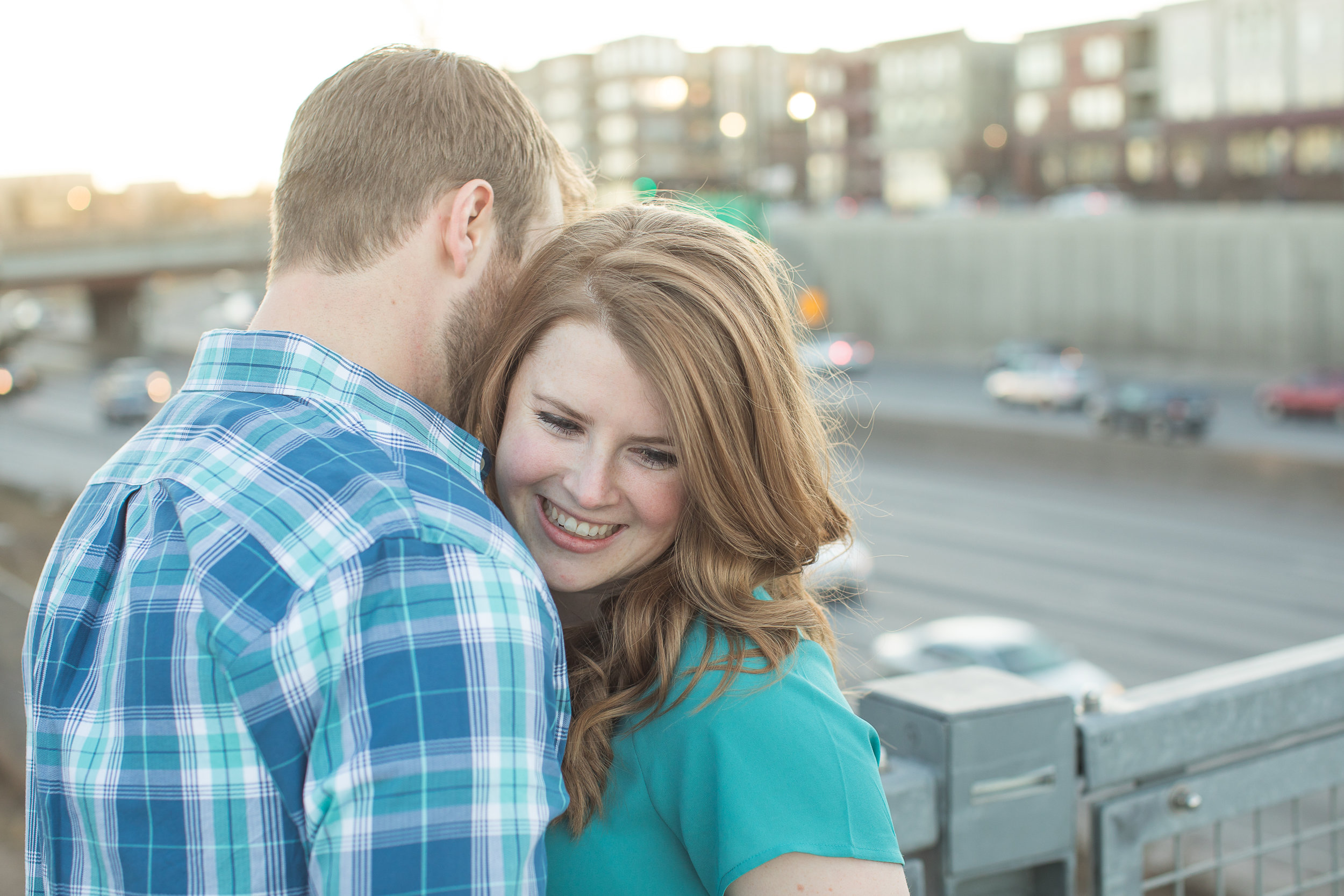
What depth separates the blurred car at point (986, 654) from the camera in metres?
12.3

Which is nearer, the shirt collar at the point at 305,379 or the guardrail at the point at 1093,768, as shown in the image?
the shirt collar at the point at 305,379

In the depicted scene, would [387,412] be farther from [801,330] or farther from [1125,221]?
[1125,221]

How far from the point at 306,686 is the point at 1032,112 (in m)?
64.0

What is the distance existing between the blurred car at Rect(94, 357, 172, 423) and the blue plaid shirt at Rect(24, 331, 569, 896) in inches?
1430

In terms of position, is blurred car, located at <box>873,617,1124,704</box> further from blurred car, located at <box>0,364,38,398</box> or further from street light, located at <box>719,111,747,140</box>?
blurred car, located at <box>0,364,38,398</box>

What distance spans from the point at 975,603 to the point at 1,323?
27.0 metres

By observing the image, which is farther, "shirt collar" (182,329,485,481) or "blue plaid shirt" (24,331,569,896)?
"shirt collar" (182,329,485,481)

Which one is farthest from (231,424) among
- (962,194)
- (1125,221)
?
(962,194)

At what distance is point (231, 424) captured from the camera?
1423 mm

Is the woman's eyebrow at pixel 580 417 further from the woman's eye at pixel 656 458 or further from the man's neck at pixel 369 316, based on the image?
the man's neck at pixel 369 316

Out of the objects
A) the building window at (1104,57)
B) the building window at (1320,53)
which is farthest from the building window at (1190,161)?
the building window at (1104,57)

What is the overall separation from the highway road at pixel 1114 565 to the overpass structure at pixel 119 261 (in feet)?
87.5

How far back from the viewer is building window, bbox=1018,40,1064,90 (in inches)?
2328

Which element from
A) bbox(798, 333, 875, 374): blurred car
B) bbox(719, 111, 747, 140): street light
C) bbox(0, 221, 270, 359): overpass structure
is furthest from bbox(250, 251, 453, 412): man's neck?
bbox(0, 221, 270, 359): overpass structure
